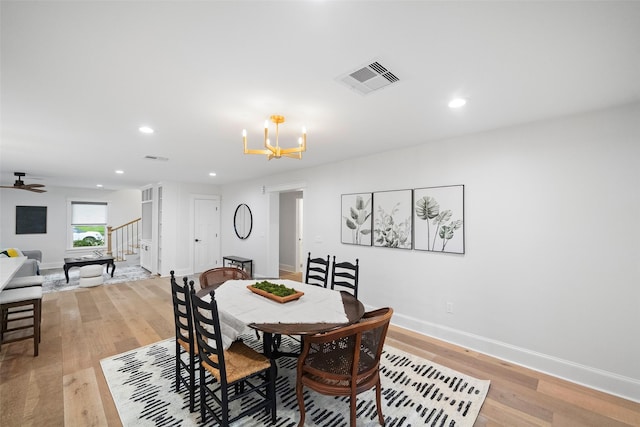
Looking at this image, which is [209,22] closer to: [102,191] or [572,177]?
[572,177]

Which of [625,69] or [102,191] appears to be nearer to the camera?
[625,69]

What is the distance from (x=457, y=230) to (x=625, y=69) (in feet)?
6.09

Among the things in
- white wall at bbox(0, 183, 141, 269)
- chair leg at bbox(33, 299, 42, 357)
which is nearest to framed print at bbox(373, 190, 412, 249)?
chair leg at bbox(33, 299, 42, 357)

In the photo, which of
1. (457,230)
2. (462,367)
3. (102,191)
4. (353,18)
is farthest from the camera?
(102,191)

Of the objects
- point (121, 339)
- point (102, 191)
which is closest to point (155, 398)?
point (121, 339)

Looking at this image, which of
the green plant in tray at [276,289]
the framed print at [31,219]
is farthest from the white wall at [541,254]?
the framed print at [31,219]

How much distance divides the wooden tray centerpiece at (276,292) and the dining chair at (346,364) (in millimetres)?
499

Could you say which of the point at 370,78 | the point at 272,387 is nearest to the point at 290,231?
the point at 272,387

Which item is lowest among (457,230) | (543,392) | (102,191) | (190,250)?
(543,392)

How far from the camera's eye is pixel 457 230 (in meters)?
3.22

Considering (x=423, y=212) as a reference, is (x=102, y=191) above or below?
above

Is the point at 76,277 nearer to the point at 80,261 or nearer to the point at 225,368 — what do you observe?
the point at 80,261

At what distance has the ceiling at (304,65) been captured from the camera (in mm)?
1337

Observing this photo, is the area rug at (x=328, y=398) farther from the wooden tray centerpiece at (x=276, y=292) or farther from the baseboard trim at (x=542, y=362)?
the wooden tray centerpiece at (x=276, y=292)
